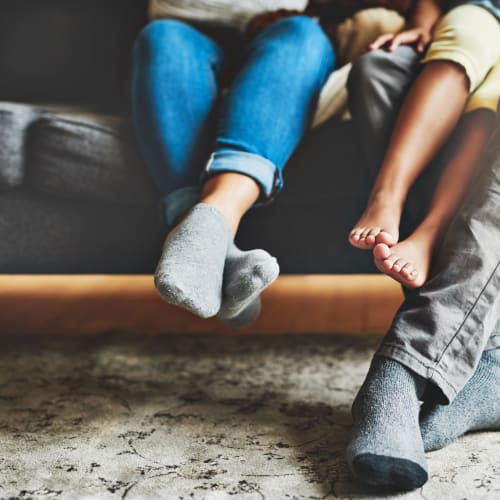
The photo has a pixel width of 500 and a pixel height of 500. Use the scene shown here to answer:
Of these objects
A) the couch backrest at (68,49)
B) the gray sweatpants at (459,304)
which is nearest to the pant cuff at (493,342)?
the gray sweatpants at (459,304)

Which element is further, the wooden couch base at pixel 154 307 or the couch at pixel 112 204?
the wooden couch base at pixel 154 307

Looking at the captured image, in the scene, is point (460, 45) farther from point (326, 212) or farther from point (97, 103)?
point (97, 103)

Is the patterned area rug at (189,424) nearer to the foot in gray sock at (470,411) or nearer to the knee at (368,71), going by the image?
the foot in gray sock at (470,411)

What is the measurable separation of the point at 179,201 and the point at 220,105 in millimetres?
219

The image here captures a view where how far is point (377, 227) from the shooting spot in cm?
90

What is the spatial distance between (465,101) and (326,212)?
0.35 m

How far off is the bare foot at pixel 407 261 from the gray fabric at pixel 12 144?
27.7 inches

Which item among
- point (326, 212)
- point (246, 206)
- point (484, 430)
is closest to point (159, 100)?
point (246, 206)

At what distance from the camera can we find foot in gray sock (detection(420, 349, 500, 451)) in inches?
32.6

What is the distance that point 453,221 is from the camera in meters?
0.87

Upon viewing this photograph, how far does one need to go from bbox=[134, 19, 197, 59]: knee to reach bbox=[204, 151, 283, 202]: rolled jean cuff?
0.87 feet

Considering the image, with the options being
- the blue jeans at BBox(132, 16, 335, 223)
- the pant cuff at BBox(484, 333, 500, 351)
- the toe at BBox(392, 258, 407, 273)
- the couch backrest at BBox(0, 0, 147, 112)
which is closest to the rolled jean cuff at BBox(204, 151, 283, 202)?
the blue jeans at BBox(132, 16, 335, 223)

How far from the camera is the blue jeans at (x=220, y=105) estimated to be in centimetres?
101

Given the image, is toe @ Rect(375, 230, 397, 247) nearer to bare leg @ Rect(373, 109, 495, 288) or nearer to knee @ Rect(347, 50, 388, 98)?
bare leg @ Rect(373, 109, 495, 288)
